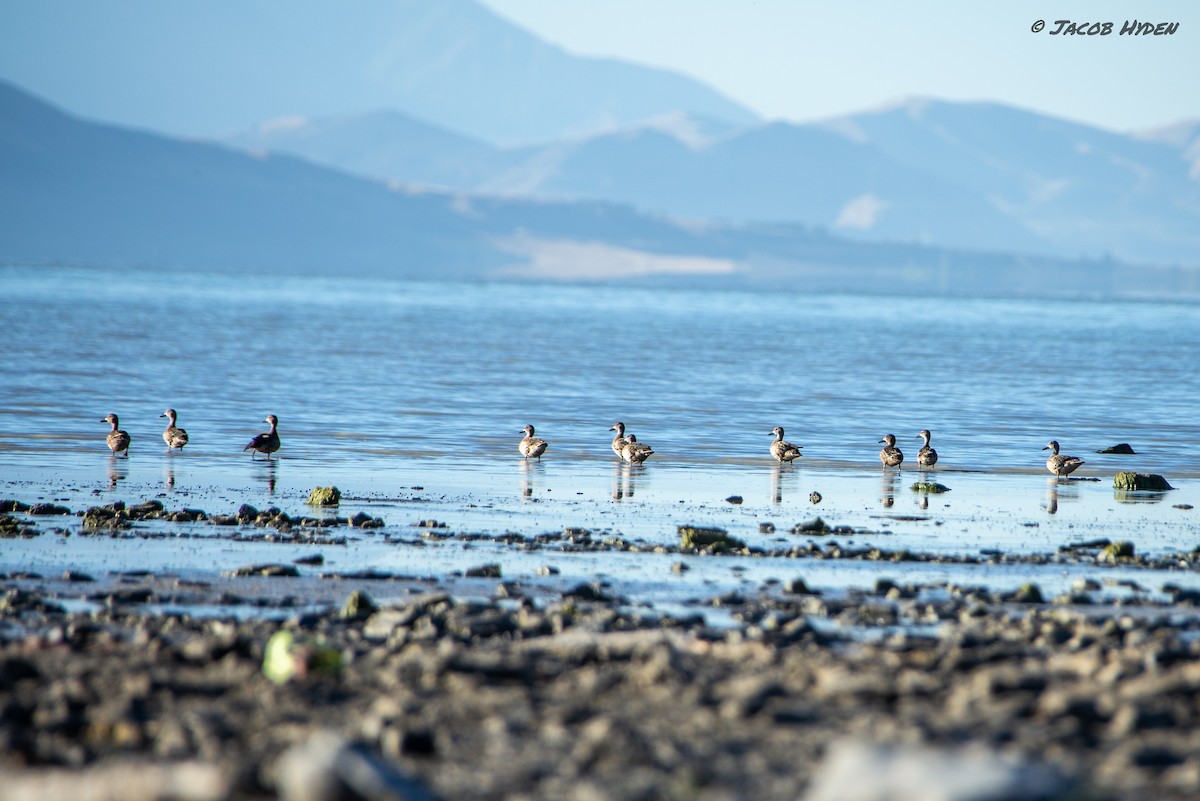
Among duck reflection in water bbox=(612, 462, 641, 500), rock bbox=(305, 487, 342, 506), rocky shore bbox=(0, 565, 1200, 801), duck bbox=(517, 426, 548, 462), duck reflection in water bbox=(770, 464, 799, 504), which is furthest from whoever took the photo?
duck bbox=(517, 426, 548, 462)

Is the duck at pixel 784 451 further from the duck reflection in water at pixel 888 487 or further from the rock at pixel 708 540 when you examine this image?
the rock at pixel 708 540

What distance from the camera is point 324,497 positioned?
17.6 meters

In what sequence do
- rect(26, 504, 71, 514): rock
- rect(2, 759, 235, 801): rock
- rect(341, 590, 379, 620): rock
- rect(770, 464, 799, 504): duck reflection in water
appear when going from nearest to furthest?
rect(2, 759, 235, 801): rock < rect(341, 590, 379, 620): rock < rect(26, 504, 71, 514): rock < rect(770, 464, 799, 504): duck reflection in water

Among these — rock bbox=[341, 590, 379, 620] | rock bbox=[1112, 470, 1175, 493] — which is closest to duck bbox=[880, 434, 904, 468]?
rock bbox=[1112, 470, 1175, 493]

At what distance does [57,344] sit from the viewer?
2023 inches

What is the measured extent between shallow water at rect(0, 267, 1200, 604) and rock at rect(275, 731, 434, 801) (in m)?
6.07

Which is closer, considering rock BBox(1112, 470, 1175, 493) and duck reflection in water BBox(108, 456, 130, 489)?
duck reflection in water BBox(108, 456, 130, 489)

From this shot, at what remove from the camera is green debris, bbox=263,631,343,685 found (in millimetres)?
8555

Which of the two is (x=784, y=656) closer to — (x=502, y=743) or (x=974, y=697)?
(x=974, y=697)

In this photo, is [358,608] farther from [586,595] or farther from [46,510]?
[46,510]

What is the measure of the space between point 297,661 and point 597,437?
20.1 m

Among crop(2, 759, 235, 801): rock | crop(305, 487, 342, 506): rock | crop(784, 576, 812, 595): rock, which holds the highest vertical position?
crop(305, 487, 342, 506): rock

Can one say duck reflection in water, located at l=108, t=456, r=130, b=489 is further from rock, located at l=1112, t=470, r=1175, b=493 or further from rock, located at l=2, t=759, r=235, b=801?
rock, located at l=1112, t=470, r=1175, b=493

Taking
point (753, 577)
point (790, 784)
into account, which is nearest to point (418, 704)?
point (790, 784)
